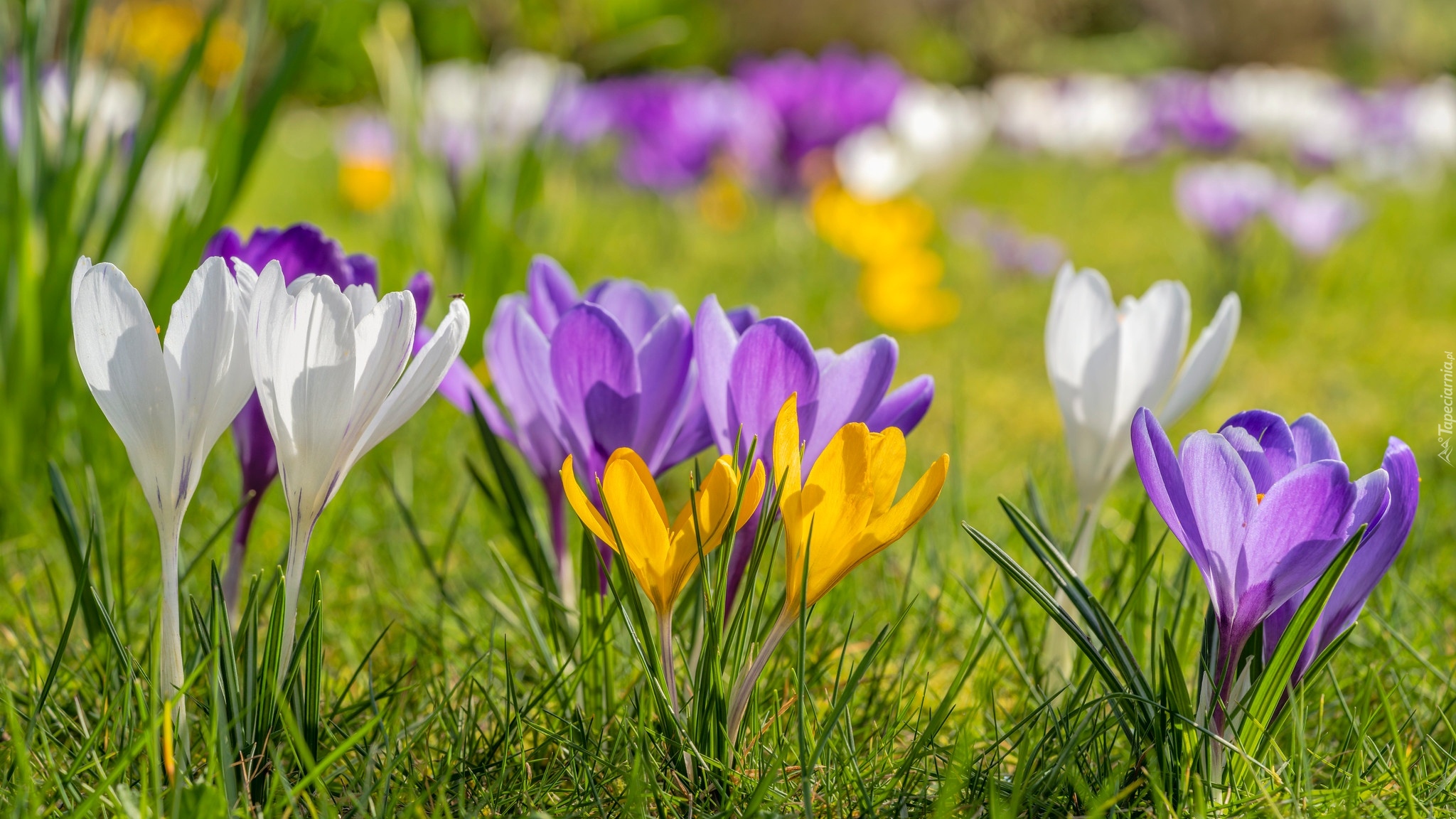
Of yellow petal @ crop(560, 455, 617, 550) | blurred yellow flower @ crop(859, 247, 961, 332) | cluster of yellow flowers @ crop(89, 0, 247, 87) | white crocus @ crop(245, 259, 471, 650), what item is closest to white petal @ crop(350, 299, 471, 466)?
white crocus @ crop(245, 259, 471, 650)

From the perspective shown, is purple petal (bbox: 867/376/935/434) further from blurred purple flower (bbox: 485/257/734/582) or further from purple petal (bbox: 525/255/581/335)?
purple petal (bbox: 525/255/581/335)

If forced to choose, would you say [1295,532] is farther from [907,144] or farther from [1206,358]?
[907,144]

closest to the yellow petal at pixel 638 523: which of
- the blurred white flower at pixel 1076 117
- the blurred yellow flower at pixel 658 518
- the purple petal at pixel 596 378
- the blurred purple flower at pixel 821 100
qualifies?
the blurred yellow flower at pixel 658 518

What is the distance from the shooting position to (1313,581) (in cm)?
76

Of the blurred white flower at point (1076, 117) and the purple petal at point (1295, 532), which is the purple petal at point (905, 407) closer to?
the purple petal at point (1295, 532)

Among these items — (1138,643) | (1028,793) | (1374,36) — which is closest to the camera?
(1028,793)

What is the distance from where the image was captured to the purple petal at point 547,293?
0.97 meters

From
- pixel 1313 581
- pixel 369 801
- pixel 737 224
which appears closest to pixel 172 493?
pixel 369 801

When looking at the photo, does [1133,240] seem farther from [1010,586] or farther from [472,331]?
[1010,586]

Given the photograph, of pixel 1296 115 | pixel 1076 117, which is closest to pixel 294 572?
pixel 1076 117

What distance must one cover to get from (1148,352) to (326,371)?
2.13 feet

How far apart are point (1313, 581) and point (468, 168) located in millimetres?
3455

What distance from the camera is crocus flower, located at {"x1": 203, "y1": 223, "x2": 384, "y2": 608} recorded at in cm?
88

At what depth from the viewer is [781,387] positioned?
2.57ft
